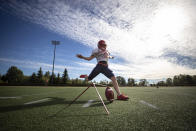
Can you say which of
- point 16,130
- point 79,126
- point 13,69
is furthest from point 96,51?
point 13,69

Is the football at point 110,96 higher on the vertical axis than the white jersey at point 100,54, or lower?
lower

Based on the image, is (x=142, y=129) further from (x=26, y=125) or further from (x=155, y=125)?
(x=26, y=125)

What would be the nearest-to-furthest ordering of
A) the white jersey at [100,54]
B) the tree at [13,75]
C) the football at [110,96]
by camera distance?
the football at [110,96]
the white jersey at [100,54]
the tree at [13,75]

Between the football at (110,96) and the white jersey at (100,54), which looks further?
the white jersey at (100,54)

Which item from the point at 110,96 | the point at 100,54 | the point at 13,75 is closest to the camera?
the point at 110,96

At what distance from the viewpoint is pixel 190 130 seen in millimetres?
1412

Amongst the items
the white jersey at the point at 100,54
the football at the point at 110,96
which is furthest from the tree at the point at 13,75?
the football at the point at 110,96

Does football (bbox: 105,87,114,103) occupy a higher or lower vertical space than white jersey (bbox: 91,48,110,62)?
lower

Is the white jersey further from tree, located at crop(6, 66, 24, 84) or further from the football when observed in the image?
tree, located at crop(6, 66, 24, 84)

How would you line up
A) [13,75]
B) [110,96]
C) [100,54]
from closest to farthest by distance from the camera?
[110,96] → [100,54] → [13,75]

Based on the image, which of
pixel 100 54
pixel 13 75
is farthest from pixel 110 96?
pixel 13 75

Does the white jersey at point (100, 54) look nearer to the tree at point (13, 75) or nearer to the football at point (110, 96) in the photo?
the football at point (110, 96)

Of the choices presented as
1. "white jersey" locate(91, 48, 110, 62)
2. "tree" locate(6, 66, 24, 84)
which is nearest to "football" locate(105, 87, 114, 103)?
"white jersey" locate(91, 48, 110, 62)

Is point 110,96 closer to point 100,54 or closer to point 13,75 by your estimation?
point 100,54
